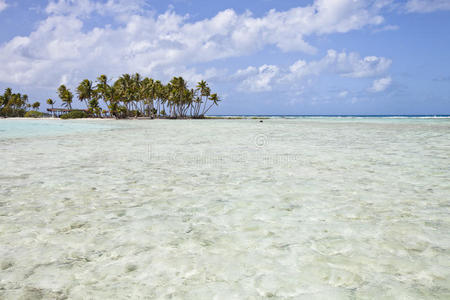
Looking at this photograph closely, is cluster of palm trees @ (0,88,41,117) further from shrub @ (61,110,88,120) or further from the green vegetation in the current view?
shrub @ (61,110,88,120)

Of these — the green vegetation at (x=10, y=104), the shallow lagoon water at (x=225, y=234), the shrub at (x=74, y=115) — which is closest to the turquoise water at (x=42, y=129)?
the shallow lagoon water at (x=225, y=234)

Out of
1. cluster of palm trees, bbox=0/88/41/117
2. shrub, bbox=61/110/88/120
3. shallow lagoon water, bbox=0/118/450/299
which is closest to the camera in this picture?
shallow lagoon water, bbox=0/118/450/299

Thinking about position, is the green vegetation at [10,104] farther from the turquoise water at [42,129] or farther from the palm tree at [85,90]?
the turquoise water at [42,129]

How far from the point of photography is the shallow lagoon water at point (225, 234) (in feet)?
8.29

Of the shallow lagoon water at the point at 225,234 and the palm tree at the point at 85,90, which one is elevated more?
the palm tree at the point at 85,90

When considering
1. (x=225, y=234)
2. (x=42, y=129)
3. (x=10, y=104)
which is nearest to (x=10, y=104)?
(x=10, y=104)

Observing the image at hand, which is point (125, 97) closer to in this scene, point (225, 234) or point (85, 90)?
point (85, 90)

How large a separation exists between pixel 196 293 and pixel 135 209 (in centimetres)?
241

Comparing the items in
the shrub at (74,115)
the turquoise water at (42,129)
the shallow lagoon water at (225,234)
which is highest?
the shrub at (74,115)

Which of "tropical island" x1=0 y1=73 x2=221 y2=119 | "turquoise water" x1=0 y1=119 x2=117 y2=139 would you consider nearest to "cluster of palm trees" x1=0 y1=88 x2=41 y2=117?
"tropical island" x1=0 y1=73 x2=221 y2=119

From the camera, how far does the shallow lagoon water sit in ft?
8.29

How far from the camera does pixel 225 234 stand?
3605 millimetres

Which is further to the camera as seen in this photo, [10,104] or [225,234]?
[10,104]

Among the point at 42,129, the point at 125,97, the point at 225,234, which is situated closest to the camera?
the point at 225,234
